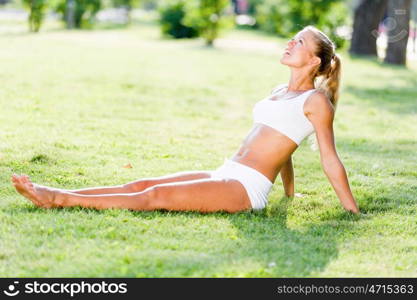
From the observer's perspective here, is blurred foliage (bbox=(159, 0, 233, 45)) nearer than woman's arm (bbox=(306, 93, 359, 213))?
No

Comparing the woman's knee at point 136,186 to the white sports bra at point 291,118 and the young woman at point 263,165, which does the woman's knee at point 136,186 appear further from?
the white sports bra at point 291,118

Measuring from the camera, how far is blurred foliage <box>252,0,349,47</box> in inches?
1012

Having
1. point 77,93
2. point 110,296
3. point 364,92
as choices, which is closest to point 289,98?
point 110,296

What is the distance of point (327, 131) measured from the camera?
206 inches

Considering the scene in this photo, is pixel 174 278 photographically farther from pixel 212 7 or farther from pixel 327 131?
pixel 212 7

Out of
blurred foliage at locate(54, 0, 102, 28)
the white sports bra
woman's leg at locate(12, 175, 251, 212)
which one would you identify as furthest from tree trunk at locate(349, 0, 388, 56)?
woman's leg at locate(12, 175, 251, 212)

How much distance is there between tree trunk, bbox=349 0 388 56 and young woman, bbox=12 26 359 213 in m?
17.4

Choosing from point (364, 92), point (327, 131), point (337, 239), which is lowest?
point (364, 92)

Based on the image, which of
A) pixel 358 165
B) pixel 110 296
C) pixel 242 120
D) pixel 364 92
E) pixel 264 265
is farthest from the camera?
pixel 364 92

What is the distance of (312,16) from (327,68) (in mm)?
22005

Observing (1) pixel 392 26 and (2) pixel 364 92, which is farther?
(1) pixel 392 26

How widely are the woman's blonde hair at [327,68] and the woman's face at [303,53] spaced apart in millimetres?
36

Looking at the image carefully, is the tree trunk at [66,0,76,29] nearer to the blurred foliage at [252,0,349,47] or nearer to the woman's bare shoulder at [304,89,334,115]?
the blurred foliage at [252,0,349,47]

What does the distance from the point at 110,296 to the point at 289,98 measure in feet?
7.41
